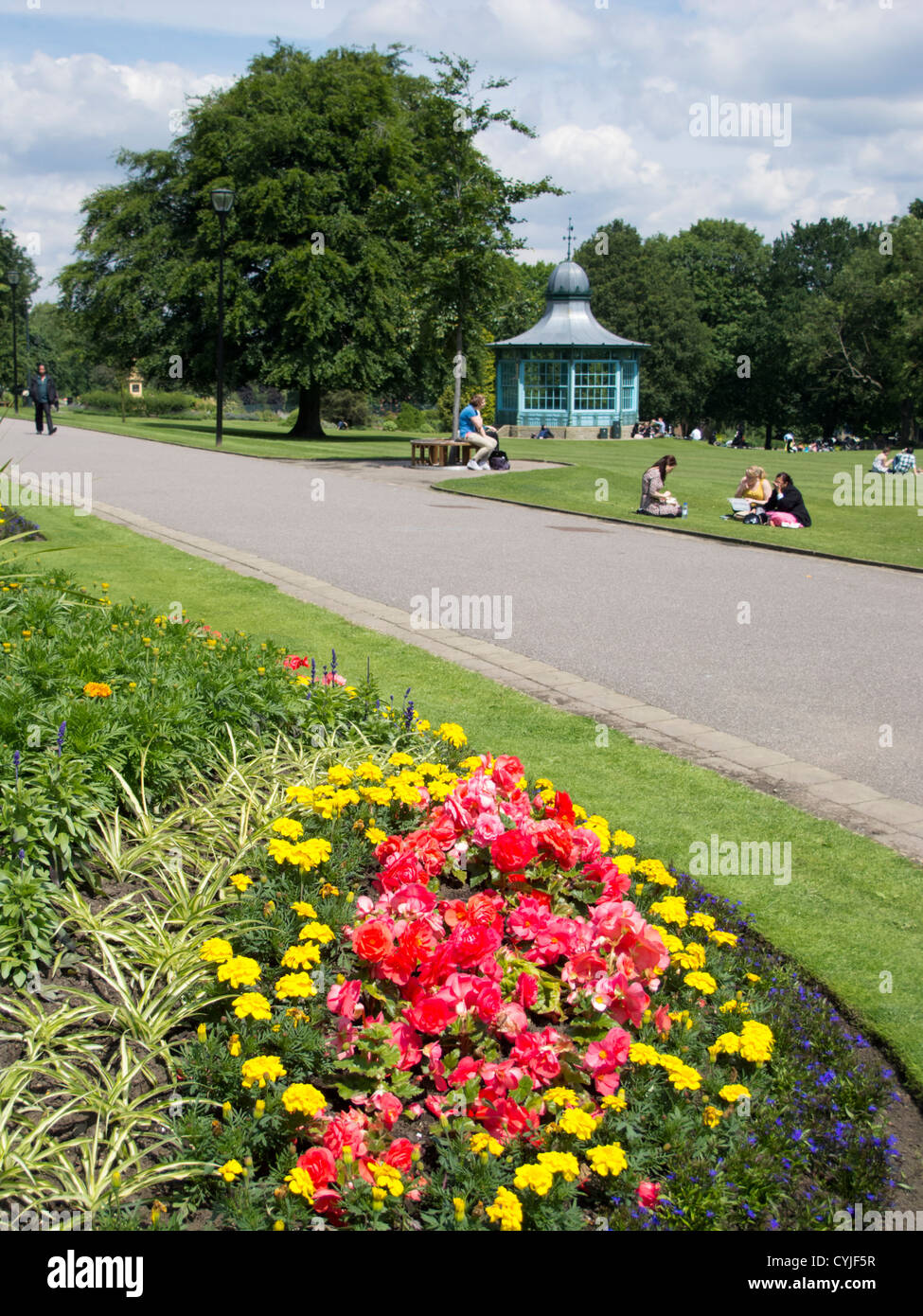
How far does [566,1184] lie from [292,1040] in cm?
79

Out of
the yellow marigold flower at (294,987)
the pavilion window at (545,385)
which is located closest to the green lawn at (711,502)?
the yellow marigold flower at (294,987)

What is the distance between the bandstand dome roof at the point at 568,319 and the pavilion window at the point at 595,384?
89 cm

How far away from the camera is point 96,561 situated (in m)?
11.0

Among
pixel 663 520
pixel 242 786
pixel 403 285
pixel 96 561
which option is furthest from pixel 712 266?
pixel 242 786

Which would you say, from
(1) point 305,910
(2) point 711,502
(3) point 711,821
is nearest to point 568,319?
(2) point 711,502

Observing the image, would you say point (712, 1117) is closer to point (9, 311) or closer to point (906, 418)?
point (906, 418)

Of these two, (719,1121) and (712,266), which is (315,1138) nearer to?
(719,1121)

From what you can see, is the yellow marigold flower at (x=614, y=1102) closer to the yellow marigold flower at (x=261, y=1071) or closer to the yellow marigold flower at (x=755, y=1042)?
the yellow marigold flower at (x=755, y=1042)

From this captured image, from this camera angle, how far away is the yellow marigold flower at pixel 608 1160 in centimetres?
265

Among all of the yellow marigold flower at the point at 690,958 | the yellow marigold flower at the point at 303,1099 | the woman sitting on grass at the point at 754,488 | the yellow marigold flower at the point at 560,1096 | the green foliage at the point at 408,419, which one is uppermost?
the green foliage at the point at 408,419

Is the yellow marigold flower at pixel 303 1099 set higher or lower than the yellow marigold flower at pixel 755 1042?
higher

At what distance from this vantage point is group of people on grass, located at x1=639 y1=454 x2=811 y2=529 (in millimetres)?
17641

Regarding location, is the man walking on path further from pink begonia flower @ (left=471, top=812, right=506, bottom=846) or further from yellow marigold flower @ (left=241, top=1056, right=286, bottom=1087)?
yellow marigold flower @ (left=241, top=1056, right=286, bottom=1087)

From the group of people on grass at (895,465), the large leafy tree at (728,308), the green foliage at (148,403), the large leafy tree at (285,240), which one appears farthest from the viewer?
the large leafy tree at (728,308)
